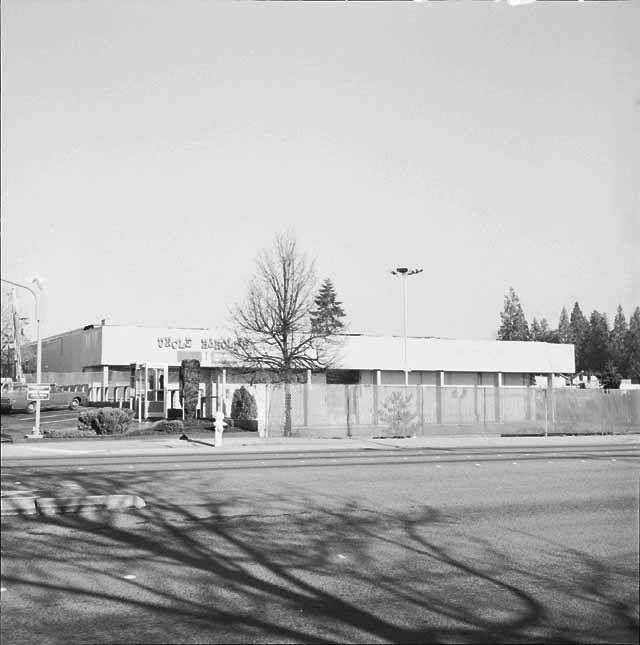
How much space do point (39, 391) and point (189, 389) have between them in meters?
8.20

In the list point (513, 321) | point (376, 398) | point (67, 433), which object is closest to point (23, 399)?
point (67, 433)

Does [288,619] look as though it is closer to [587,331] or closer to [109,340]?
[109,340]

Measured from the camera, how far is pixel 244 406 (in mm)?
22547

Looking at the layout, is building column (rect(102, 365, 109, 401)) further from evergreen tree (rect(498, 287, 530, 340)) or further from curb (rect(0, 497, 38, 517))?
evergreen tree (rect(498, 287, 530, 340))

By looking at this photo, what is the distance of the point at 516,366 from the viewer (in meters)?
2.62

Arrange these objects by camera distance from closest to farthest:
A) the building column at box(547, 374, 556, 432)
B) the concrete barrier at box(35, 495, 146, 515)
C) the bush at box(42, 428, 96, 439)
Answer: the bush at box(42, 428, 96, 439) < the concrete barrier at box(35, 495, 146, 515) < the building column at box(547, 374, 556, 432)

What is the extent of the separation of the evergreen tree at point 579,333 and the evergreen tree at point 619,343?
0.13 meters

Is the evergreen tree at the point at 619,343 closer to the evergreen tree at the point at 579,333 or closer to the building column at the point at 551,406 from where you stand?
the evergreen tree at the point at 579,333

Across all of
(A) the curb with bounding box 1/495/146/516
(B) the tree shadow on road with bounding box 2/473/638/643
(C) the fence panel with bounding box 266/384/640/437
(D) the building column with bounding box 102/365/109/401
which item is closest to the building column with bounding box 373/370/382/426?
(C) the fence panel with bounding box 266/384/640/437

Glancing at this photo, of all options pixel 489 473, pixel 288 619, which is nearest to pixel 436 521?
pixel 288 619

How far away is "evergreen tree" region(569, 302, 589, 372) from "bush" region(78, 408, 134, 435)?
1.58 m

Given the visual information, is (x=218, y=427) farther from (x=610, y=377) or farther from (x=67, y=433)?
(x=610, y=377)

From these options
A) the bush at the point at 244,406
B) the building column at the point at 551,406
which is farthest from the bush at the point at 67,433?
the bush at the point at 244,406

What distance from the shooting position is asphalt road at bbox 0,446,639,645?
351 cm
